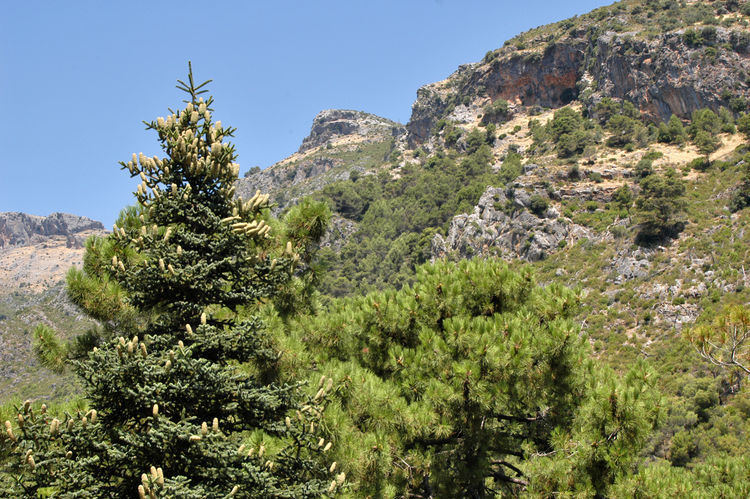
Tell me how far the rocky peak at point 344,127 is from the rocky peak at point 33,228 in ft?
288

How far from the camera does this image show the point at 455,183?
227 feet

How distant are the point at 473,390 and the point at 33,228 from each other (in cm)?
20742

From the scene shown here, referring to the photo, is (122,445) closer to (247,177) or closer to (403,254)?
(403,254)

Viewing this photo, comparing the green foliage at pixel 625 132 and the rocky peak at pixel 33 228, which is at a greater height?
the rocky peak at pixel 33 228

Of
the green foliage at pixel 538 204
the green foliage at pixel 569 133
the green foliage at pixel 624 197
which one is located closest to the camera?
the green foliage at pixel 624 197

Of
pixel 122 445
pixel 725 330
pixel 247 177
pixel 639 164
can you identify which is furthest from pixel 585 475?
pixel 247 177

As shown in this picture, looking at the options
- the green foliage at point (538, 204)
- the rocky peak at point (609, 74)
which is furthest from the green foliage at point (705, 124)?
the green foliage at point (538, 204)

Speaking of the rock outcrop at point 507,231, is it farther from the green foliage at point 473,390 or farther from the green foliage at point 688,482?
the green foliage at point 688,482

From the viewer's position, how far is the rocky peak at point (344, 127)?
6334 inches

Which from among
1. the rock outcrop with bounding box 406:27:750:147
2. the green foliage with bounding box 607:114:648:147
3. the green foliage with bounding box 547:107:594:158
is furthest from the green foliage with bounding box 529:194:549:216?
the rock outcrop with bounding box 406:27:750:147

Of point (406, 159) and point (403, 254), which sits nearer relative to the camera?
point (403, 254)

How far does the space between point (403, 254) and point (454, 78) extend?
2753 inches

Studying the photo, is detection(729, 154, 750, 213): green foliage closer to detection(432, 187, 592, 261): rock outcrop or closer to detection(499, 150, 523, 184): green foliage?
detection(432, 187, 592, 261): rock outcrop

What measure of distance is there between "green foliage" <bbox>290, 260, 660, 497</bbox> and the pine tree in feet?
2.56
